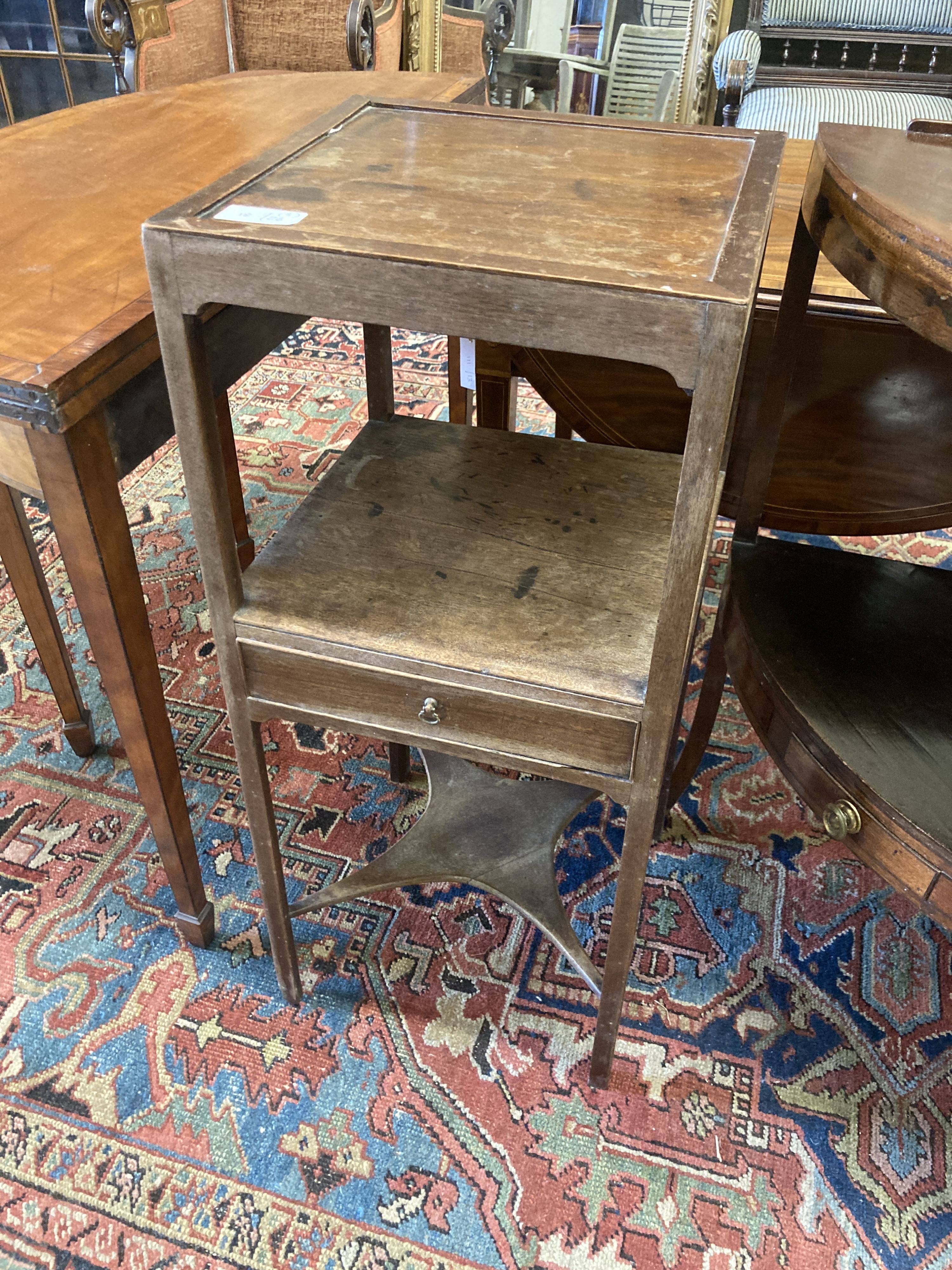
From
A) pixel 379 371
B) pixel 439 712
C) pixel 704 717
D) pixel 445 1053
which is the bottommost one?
pixel 445 1053

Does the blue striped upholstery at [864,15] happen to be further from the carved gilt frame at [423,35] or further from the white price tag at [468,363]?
the white price tag at [468,363]

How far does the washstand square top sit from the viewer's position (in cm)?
66

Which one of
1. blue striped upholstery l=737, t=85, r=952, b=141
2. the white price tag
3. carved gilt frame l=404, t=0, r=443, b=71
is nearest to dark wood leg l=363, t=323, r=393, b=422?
the white price tag

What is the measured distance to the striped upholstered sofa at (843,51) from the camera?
3.57 metres

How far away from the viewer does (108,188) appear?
1327 millimetres

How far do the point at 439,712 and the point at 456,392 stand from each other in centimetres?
99

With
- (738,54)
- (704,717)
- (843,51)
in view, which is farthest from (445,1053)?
(843,51)

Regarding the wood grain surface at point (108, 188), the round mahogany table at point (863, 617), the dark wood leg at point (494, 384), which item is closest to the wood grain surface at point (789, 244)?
the round mahogany table at point (863, 617)

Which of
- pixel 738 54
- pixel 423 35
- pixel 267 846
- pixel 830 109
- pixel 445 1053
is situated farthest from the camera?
pixel 423 35

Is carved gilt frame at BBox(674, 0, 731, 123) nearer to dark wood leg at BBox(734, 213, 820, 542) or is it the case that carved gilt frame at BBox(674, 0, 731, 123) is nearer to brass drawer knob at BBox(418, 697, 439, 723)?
dark wood leg at BBox(734, 213, 820, 542)

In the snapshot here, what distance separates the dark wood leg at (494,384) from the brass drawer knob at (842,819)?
903mm

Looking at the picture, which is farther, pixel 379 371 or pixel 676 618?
pixel 379 371

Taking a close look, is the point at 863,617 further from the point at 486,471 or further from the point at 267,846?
the point at 267,846

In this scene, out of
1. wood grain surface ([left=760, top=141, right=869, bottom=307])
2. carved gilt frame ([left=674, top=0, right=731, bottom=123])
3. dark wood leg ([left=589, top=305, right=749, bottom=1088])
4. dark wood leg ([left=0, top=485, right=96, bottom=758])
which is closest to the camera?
dark wood leg ([left=589, top=305, right=749, bottom=1088])
